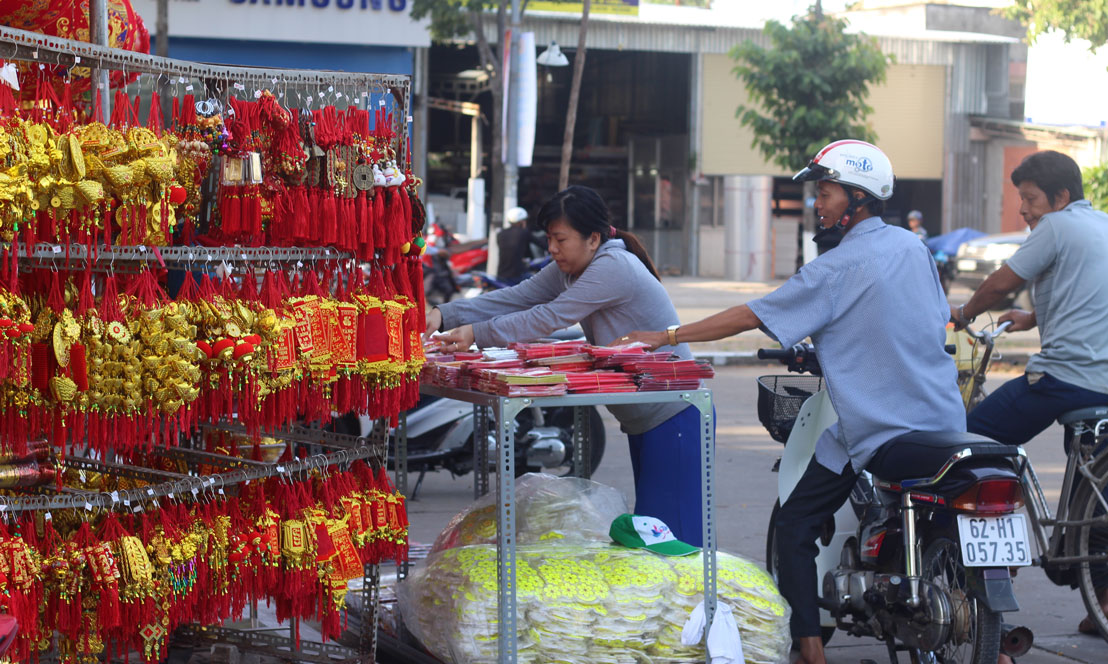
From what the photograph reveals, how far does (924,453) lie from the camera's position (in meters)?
3.74

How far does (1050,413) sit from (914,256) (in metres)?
1.22

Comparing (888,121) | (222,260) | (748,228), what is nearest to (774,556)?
(222,260)

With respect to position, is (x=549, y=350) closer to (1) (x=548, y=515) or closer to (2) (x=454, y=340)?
(2) (x=454, y=340)

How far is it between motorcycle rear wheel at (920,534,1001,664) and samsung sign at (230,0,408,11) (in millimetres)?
13876

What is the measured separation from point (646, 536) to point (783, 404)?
73 cm

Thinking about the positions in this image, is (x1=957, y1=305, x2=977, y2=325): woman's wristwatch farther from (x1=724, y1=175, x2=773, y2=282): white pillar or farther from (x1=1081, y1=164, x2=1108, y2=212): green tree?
(x1=724, y1=175, x2=773, y2=282): white pillar

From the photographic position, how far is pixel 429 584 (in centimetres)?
403

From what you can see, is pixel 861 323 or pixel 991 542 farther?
pixel 861 323

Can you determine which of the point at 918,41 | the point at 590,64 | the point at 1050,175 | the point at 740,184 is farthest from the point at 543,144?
the point at 1050,175

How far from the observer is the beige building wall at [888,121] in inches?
1088

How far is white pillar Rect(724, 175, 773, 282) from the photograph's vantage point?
2703cm

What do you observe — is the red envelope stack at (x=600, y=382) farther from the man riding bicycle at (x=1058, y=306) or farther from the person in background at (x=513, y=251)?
the person in background at (x=513, y=251)

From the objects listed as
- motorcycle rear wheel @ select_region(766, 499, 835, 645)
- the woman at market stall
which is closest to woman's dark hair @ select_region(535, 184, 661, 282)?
the woman at market stall

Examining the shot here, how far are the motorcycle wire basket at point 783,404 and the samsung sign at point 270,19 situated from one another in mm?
12889
